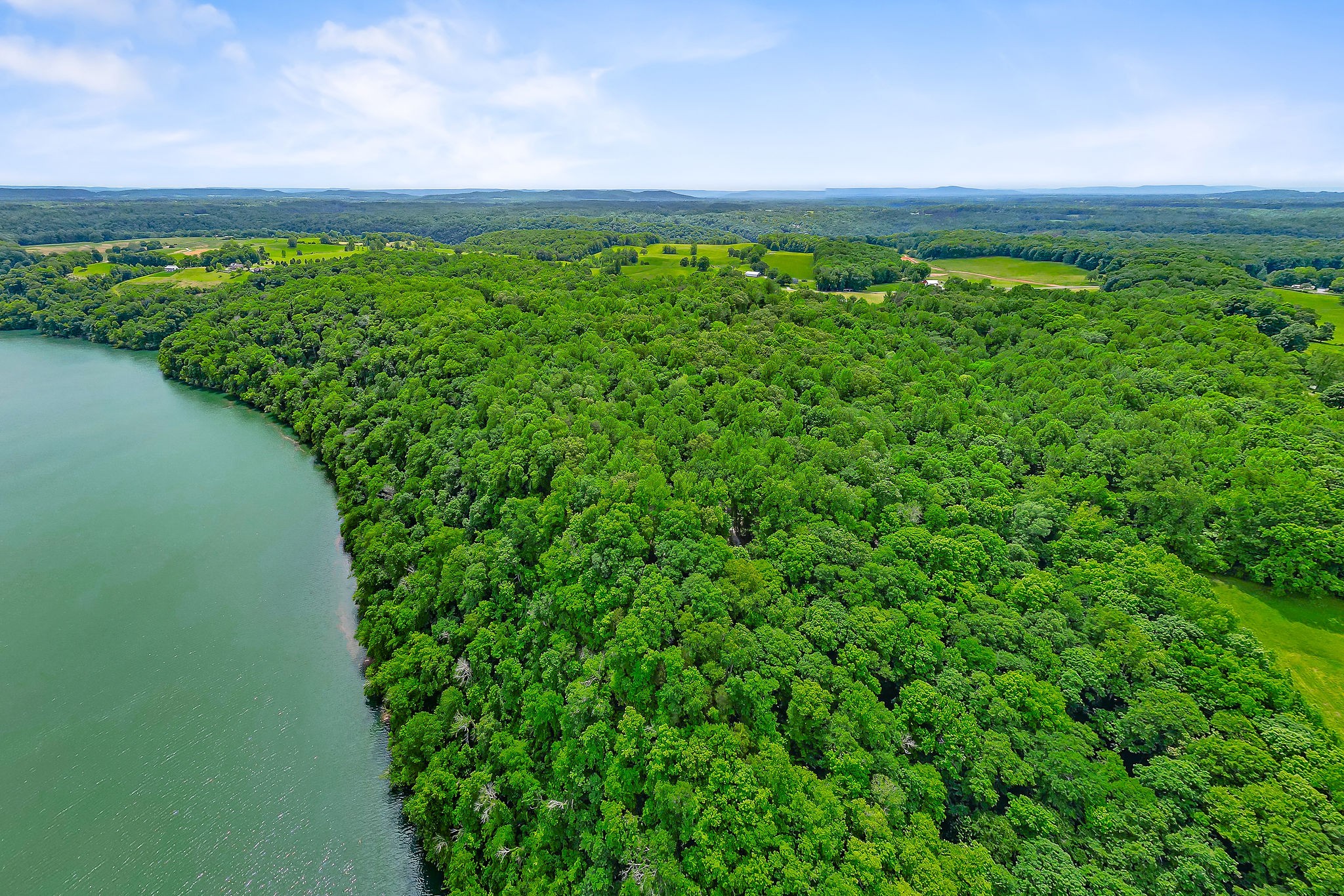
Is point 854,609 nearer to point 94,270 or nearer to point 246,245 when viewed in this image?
point 94,270

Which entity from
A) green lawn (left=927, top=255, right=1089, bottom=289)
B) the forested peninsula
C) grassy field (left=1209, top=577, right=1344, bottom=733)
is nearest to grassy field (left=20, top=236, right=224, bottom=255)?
the forested peninsula

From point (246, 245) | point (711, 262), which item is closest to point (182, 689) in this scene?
point (711, 262)

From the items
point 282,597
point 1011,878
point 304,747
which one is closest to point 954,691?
point 1011,878

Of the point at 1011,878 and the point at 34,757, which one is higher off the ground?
the point at 1011,878

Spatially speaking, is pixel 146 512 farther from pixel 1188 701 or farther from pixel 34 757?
pixel 1188 701

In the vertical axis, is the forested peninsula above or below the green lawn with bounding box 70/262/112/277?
below

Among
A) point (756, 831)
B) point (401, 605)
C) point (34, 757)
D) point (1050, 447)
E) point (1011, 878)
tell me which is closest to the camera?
point (1011, 878)

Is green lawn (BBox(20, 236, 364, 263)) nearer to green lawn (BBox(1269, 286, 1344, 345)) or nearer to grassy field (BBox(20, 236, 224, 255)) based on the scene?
grassy field (BBox(20, 236, 224, 255))
